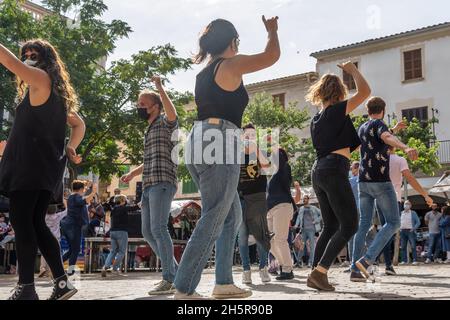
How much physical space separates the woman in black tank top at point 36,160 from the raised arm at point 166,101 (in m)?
1.20

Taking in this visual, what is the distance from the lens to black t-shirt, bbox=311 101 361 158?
5.60m

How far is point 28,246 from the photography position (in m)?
4.18

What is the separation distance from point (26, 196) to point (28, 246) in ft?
1.15

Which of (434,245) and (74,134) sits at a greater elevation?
(74,134)

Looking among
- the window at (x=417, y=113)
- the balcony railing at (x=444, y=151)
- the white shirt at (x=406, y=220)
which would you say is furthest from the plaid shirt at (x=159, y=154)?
the window at (x=417, y=113)

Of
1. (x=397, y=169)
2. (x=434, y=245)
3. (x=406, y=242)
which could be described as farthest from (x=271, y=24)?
(x=434, y=245)

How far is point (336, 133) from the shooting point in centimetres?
561

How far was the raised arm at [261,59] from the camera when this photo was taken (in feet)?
12.6

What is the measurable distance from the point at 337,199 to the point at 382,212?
1.70 m

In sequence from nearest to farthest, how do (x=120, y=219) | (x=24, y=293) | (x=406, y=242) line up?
1. (x=24, y=293)
2. (x=120, y=219)
3. (x=406, y=242)

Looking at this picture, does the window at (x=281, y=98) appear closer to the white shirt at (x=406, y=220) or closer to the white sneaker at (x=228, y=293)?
the white shirt at (x=406, y=220)

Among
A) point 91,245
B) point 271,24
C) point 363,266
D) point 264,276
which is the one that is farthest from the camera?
point 91,245

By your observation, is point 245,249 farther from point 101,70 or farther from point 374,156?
point 101,70
